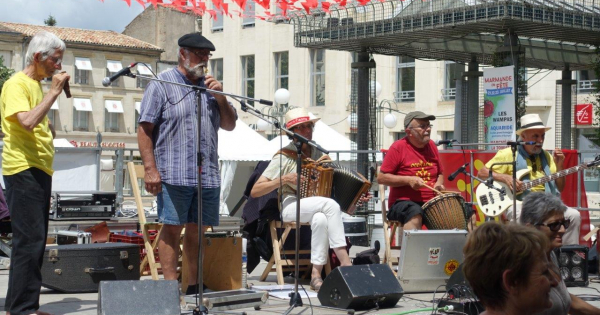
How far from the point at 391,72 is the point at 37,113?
33265mm

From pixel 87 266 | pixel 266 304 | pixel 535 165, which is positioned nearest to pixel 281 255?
pixel 266 304

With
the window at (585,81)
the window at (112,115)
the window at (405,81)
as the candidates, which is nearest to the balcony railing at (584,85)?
the window at (585,81)

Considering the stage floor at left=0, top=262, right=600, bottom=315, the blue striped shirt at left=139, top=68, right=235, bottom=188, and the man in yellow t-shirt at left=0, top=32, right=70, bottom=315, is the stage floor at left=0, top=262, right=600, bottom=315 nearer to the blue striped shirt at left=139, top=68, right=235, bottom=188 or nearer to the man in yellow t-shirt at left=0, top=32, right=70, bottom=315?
the man in yellow t-shirt at left=0, top=32, right=70, bottom=315

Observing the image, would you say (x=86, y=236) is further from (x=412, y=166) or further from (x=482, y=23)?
(x=482, y=23)

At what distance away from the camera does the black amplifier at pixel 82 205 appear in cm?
1167

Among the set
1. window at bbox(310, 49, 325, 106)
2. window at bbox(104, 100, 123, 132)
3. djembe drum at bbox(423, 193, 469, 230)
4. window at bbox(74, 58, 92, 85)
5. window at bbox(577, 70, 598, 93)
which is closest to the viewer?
djembe drum at bbox(423, 193, 469, 230)

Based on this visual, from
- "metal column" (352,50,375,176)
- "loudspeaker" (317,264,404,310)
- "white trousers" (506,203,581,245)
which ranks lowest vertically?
"loudspeaker" (317,264,404,310)

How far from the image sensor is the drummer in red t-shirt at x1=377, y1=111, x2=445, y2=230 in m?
8.59

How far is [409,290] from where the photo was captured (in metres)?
8.02

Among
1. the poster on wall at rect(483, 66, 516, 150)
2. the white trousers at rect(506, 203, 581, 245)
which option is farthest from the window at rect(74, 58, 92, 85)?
the white trousers at rect(506, 203, 581, 245)

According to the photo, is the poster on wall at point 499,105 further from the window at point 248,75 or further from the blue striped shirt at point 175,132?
the window at point 248,75

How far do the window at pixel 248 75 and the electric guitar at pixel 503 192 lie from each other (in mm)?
36551

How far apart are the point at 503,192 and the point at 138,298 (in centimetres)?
435

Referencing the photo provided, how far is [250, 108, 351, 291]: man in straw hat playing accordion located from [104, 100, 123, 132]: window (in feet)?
186
